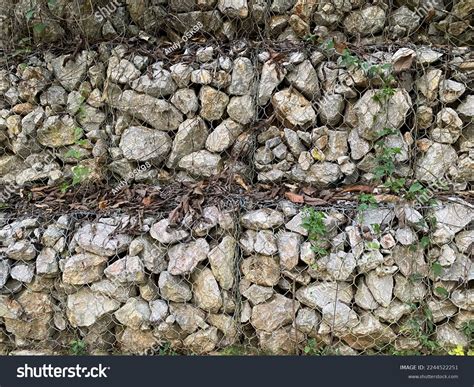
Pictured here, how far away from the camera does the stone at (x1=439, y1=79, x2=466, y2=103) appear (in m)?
2.12

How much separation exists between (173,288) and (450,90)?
5.34ft

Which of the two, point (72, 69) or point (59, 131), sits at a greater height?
point (72, 69)

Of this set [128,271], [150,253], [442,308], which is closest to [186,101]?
[150,253]

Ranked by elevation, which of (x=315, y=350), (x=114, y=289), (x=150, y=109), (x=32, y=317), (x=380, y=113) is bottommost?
(x=315, y=350)

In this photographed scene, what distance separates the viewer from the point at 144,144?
226 cm

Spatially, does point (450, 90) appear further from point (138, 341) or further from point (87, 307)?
point (87, 307)

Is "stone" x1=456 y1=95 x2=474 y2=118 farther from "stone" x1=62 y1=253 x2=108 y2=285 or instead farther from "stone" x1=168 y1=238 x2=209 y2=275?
"stone" x1=62 y1=253 x2=108 y2=285

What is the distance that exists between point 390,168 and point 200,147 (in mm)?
947

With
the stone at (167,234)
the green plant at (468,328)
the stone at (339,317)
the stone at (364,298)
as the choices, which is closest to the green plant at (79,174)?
the stone at (167,234)

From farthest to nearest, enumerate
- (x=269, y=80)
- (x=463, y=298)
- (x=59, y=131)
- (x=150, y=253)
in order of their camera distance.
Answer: (x=59, y=131) → (x=269, y=80) → (x=150, y=253) → (x=463, y=298)

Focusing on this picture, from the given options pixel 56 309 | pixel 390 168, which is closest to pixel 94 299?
pixel 56 309

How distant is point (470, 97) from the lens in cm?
214

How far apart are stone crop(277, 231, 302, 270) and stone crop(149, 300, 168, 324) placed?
0.59m
